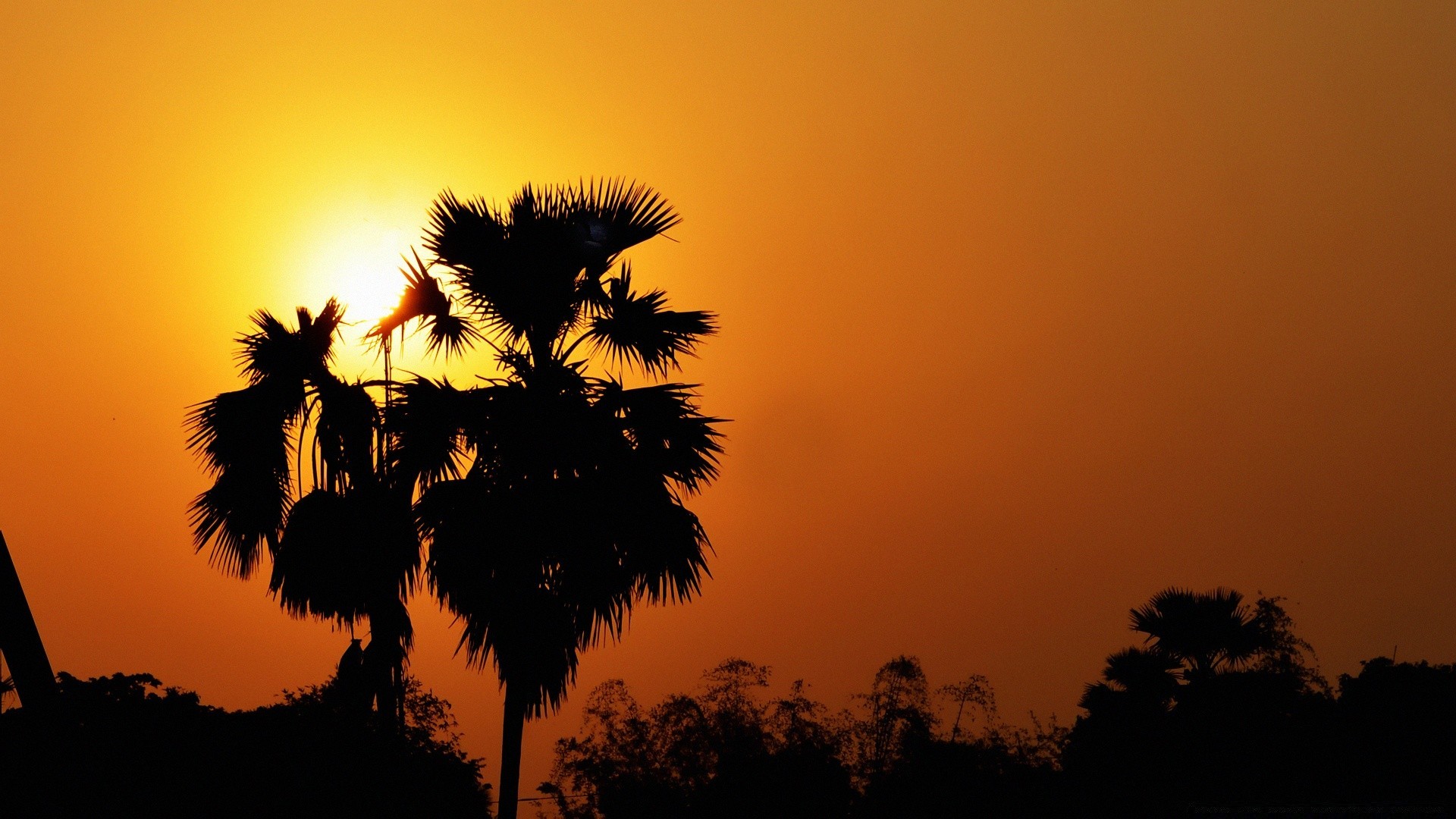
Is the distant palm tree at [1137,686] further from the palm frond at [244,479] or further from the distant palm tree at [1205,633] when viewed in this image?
the palm frond at [244,479]

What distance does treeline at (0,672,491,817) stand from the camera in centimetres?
1489

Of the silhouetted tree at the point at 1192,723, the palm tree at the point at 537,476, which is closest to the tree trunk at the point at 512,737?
the palm tree at the point at 537,476

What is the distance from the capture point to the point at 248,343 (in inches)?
882

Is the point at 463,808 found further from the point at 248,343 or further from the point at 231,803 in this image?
the point at 248,343

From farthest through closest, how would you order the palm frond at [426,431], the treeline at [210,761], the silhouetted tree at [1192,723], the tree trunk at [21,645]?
1. the silhouetted tree at [1192,723]
2. the palm frond at [426,431]
3. the treeline at [210,761]
4. the tree trunk at [21,645]

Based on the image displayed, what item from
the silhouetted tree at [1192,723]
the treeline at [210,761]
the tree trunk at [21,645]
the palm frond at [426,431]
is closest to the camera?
the tree trunk at [21,645]

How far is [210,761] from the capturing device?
17.2 metres

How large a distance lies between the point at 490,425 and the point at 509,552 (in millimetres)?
1685

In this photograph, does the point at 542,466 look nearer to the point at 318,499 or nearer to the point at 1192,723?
the point at 318,499

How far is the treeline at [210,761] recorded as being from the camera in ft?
48.9

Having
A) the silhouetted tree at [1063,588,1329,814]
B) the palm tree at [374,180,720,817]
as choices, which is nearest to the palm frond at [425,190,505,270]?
the palm tree at [374,180,720,817]

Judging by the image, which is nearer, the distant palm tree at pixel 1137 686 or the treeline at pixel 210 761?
Result: the treeline at pixel 210 761

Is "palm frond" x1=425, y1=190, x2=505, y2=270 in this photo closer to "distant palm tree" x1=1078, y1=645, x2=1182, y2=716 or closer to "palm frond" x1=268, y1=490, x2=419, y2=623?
"palm frond" x1=268, y1=490, x2=419, y2=623

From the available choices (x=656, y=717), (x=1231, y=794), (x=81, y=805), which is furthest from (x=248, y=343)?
(x=1231, y=794)
